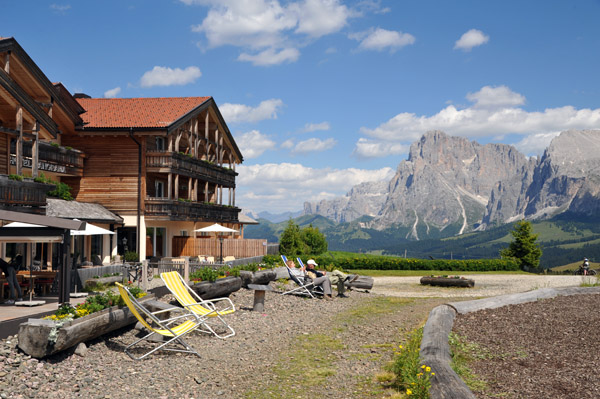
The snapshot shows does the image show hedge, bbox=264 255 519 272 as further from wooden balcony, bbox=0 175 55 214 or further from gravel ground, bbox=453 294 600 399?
gravel ground, bbox=453 294 600 399

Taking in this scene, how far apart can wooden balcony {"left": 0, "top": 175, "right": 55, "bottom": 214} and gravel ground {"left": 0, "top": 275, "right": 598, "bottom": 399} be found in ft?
29.5

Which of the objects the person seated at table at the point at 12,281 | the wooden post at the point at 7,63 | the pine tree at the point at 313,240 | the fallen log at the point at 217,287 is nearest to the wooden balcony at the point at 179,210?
the pine tree at the point at 313,240

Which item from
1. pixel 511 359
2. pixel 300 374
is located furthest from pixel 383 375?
pixel 511 359

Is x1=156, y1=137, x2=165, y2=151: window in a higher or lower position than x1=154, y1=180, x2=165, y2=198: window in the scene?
higher

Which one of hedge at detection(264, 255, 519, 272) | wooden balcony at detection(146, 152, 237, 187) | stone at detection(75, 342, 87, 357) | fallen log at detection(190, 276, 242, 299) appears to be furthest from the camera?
hedge at detection(264, 255, 519, 272)

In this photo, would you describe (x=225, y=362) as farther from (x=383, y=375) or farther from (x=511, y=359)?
(x=511, y=359)

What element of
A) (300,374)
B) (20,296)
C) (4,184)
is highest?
(4,184)

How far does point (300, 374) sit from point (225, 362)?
1611 mm

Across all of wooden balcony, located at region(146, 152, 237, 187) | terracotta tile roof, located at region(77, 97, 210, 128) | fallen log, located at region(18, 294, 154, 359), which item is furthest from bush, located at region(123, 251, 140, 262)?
fallen log, located at region(18, 294, 154, 359)

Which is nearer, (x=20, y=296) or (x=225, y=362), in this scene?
(x=225, y=362)

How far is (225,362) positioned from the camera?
33.1ft

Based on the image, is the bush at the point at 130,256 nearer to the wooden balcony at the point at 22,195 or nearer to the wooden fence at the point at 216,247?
the wooden fence at the point at 216,247

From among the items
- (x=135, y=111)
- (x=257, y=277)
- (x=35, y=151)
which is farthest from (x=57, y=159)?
(x=257, y=277)

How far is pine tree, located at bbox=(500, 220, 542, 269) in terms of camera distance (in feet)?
146
